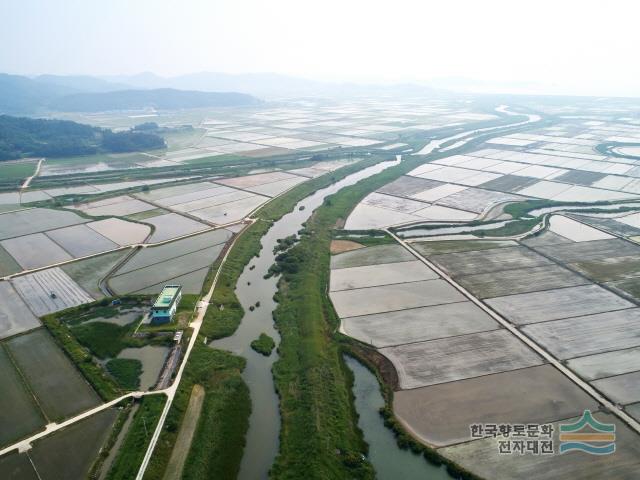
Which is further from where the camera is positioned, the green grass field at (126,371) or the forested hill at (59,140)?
the forested hill at (59,140)

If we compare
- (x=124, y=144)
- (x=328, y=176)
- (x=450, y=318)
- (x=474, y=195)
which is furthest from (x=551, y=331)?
(x=124, y=144)

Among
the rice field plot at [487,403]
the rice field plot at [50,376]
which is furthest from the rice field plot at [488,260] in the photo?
the rice field plot at [50,376]

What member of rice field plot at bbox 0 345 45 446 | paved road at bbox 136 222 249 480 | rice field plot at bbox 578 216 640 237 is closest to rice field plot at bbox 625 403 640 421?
→ paved road at bbox 136 222 249 480

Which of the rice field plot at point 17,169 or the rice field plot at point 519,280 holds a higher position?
the rice field plot at point 17,169

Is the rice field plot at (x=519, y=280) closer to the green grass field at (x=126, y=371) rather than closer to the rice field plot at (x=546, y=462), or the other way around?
the rice field plot at (x=546, y=462)

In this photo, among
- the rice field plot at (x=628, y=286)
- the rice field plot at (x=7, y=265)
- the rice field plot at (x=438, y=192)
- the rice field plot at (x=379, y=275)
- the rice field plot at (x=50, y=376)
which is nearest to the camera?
the rice field plot at (x=50, y=376)

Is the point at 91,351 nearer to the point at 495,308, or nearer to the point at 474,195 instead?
the point at 495,308

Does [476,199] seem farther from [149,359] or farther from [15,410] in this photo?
[15,410]

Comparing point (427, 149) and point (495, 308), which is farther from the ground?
point (427, 149)
